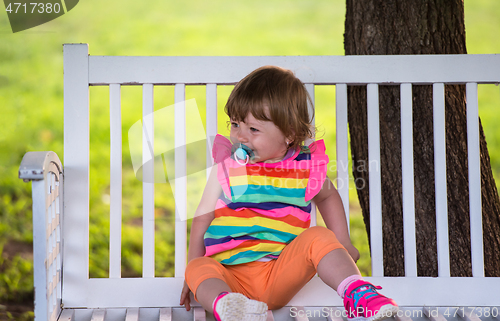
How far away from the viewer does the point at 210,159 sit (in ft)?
4.00

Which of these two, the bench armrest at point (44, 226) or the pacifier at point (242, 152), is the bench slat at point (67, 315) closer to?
the bench armrest at point (44, 226)

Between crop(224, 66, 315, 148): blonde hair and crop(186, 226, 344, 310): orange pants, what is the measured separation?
0.27 metres

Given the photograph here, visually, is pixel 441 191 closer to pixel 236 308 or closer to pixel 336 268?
pixel 336 268

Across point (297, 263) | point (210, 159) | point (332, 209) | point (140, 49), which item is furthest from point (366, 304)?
point (140, 49)

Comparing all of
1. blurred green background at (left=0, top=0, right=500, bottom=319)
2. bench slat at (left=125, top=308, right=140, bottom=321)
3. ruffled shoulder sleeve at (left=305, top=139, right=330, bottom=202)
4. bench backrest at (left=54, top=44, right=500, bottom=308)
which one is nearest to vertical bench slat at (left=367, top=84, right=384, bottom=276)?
bench backrest at (left=54, top=44, right=500, bottom=308)

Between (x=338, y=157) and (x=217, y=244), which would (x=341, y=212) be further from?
(x=217, y=244)

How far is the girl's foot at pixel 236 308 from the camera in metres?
0.87

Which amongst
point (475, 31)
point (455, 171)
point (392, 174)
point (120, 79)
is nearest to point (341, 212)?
point (392, 174)

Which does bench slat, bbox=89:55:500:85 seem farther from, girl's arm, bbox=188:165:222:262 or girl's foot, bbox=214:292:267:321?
girl's foot, bbox=214:292:267:321

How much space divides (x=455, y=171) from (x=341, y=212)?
434 millimetres

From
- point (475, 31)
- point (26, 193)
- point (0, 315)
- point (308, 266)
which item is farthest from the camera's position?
point (475, 31)

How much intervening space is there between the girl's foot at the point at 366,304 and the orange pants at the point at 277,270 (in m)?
0.11

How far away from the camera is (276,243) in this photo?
1116 millimetres

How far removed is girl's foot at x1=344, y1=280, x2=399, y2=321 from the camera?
2.73 feet
